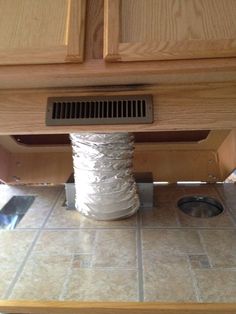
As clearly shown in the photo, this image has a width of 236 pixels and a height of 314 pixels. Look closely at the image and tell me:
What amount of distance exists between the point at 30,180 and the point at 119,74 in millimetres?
816

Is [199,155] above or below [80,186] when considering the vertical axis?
above

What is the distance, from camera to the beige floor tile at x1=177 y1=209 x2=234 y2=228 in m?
0.94

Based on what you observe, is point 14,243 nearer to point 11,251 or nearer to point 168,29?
point 11,251

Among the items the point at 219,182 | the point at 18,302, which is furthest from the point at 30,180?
the point at 219,182

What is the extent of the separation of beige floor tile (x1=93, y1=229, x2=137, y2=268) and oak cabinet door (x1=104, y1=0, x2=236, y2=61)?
0.51m

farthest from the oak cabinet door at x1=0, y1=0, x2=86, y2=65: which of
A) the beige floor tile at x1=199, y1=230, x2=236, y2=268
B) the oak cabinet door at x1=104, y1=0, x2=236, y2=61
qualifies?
the beige floor tile at x1=199, y1=230, x2=236, y2=268

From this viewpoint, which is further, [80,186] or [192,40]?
[80,186]

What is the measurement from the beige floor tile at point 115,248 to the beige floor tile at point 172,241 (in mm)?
46

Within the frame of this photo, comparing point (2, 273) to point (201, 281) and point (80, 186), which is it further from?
point (201, 281)

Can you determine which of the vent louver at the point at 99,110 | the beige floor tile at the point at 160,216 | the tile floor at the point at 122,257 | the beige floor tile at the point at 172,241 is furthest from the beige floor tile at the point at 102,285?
the vent louver at the point at 99,110

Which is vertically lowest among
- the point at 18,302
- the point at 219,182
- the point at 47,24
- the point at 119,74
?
the point at 18,302

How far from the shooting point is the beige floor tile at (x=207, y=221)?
0.94 meters

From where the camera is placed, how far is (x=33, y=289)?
2.18 feet

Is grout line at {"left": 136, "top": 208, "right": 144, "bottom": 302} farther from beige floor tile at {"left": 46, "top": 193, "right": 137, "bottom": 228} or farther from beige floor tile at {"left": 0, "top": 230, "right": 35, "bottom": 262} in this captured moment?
beige floor tile at {"left": 0, "top": 230, "right": 35, "bottom": 262}
